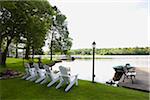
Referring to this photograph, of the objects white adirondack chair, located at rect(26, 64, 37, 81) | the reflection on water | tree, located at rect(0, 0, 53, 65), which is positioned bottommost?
the reflection on water

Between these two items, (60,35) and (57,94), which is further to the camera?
(60,35)

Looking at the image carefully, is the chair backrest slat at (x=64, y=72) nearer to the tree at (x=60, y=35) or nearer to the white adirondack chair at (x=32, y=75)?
the white adirondack chair at (x=32, y=75)

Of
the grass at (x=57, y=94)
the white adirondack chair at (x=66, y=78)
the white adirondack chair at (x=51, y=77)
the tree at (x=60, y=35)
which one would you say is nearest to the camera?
the grass at (x=57, y=94)

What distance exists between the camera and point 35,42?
1512 centimetres

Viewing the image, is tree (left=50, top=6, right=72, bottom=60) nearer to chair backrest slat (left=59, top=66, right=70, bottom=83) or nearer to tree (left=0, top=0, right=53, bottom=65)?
tree (left=0, top=0, right=53, bottom=65)

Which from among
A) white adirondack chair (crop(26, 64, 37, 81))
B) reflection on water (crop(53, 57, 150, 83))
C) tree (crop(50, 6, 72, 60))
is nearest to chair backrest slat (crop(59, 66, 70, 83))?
white adirondack chair (crop(26, 64, 37, 81))

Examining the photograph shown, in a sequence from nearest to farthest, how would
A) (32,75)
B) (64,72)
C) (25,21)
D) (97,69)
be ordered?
(64,72)
(32,75)
(25,21)
(97,69)

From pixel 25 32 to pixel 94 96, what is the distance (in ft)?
30.1

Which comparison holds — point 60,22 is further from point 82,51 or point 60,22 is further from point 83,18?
point 82,51

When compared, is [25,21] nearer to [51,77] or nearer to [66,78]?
[51,77]

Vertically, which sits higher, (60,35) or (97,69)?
(60,35)

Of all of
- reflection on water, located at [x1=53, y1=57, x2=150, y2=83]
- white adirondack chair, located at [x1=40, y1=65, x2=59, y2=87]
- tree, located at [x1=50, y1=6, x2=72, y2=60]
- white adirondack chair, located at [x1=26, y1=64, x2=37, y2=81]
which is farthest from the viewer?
tree, located at [x1=50, y1=6, x2=72, y2=60]

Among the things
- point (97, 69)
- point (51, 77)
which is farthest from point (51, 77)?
point (97, 69)

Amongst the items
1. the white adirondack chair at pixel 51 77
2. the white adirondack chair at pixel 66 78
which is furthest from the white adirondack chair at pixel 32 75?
the white adirondack chair at pixel 66 78
